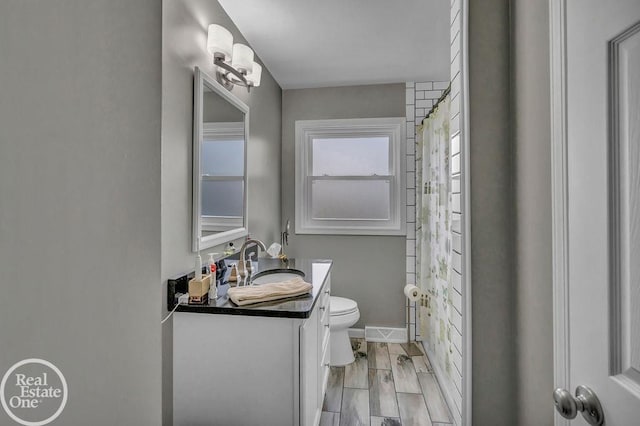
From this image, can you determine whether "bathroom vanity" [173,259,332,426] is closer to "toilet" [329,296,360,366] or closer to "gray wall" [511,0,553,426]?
"gray wall" [511,0,553,426]

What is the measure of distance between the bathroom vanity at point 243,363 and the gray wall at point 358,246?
1.72m

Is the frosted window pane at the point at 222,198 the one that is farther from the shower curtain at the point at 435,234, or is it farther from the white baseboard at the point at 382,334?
the white baseboard at the point at 382,334

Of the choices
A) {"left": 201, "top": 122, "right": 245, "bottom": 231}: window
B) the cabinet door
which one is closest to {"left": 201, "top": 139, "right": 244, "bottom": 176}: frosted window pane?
{"left": 201, "top": 122, "right": 245, "bottom": 231}: window

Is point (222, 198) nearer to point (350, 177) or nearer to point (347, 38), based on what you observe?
point (347, 38)

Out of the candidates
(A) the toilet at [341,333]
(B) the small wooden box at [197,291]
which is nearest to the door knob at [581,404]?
(B) the small wooden box at [197,291]

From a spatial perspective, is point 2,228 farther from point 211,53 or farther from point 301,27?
point 301,27

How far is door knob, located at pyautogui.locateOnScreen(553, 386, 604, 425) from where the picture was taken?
26.1 inches

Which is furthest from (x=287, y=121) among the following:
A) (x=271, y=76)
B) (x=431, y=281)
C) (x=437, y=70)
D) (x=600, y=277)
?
(x=600, y=277)

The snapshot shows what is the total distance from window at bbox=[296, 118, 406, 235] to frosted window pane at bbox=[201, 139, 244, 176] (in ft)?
3.72

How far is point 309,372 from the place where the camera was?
1466mm

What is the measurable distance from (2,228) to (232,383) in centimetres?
125

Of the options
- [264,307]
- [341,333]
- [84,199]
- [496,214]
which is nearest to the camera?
[84,199]

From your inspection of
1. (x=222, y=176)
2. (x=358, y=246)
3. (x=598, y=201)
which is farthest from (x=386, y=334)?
(x=598, y=201)

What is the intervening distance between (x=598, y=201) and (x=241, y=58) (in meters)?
1.82
